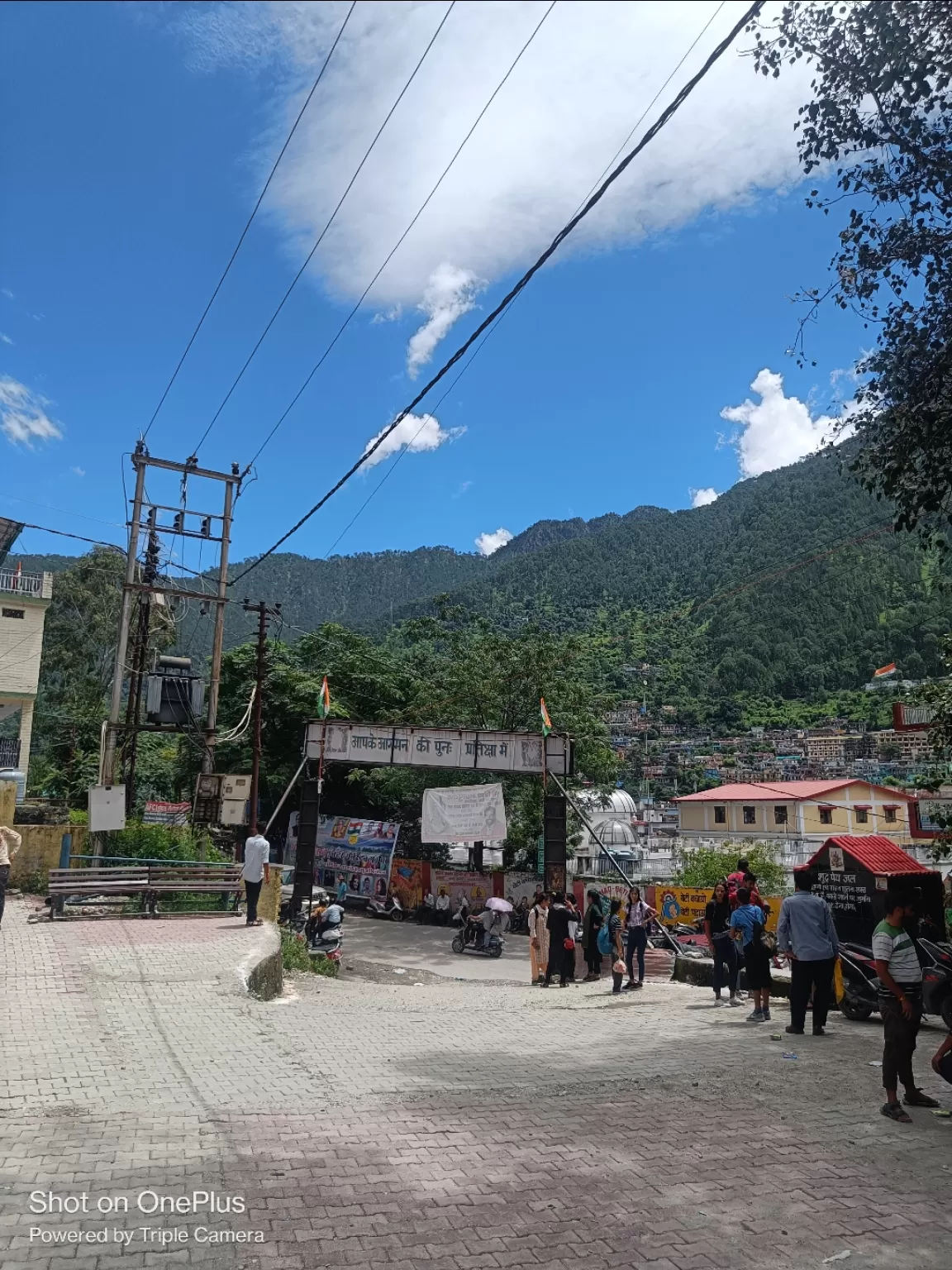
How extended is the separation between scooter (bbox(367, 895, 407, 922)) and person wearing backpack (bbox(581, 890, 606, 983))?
1142cm

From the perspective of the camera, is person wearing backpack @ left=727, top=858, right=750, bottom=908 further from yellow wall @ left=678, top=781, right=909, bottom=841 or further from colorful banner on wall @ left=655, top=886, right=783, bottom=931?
yellow wall @ left=678, top=781, right=909, bottom=841

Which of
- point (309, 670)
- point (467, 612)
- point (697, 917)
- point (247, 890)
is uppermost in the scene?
point (467, 612)

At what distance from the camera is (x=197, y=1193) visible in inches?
160

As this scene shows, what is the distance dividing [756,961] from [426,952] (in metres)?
11.9

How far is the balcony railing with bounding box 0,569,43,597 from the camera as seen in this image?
1255 inches

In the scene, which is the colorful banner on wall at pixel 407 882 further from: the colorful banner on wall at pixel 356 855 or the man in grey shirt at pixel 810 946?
the man in grey shirt at pixel 810 946

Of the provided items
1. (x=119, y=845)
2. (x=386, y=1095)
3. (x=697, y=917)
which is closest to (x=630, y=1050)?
(x=386, y=1095)

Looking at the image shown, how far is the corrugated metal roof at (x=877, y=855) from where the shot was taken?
33.6ft

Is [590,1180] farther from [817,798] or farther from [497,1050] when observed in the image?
[817,798]

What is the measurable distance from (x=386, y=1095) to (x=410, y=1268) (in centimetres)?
248

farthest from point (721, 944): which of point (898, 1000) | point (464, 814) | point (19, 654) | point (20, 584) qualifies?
point (20, 584)

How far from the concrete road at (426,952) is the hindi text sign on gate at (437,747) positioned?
4.29 m

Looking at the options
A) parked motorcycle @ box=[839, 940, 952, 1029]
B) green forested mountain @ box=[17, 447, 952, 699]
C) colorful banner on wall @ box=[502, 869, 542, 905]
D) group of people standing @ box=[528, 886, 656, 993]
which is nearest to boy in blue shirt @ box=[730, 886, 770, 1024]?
parked motorcycle @ box=[839, 940, 952, 1029]

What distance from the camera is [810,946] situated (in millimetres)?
7961
